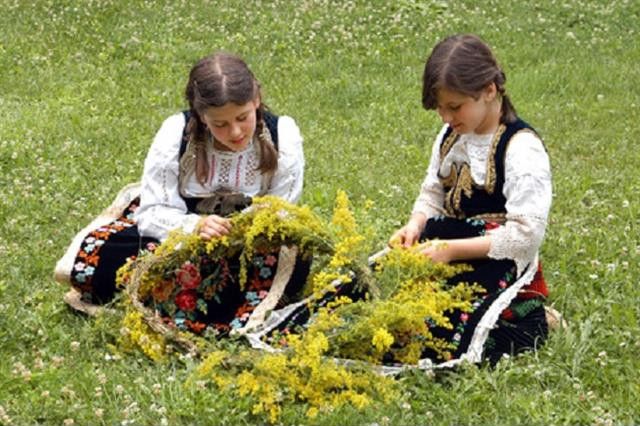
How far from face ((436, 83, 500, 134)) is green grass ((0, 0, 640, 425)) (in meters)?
1.03

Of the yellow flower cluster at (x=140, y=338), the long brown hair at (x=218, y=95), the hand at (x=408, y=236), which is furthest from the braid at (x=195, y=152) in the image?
the hand at (x=408, y=236)

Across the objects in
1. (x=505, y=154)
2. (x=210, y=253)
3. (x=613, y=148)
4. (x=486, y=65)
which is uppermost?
(x=486, y=65)

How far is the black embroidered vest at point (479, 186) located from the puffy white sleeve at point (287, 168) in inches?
27.5

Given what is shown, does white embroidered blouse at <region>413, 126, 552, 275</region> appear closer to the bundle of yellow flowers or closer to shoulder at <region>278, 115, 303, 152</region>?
the bundle of yellow flowers

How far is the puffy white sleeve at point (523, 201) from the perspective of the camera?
17.0 feet

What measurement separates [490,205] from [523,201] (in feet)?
0.93

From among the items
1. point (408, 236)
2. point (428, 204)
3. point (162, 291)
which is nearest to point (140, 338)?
point (162, 291)

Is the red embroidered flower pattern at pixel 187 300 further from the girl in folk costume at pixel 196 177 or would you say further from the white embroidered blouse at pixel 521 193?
the white embroidered blouse at pixel 521 193

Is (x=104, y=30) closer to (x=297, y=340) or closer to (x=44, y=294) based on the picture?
(x=44, y=294)

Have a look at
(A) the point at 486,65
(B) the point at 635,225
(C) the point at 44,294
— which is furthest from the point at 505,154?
(C) the point at 44,294

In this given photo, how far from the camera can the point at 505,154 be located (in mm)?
5285

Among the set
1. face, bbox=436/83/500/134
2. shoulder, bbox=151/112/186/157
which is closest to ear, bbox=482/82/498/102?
face, bbox=436/83/500/134

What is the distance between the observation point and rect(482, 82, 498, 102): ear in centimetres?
522

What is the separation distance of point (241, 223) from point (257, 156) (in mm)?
508
